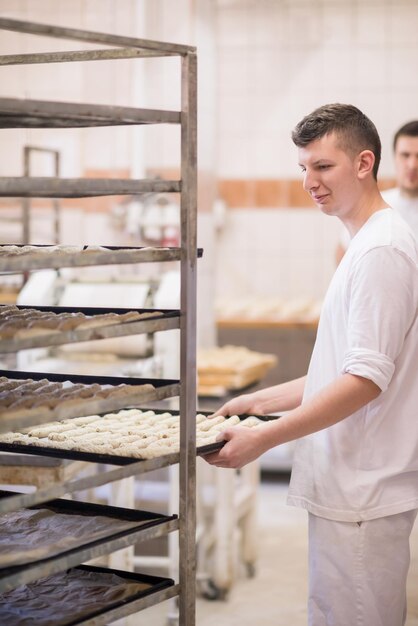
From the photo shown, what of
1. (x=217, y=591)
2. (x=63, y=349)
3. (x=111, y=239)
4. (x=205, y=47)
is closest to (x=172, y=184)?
(x=63, y=349)

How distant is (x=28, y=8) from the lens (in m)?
6.39

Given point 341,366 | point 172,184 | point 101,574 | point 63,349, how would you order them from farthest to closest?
1. point 63,349
2. point 341,366
3. point 101,574
4. point 172,184

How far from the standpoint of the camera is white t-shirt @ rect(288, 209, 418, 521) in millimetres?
1970

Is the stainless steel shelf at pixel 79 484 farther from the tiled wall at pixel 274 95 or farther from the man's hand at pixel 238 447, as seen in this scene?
the tiled wall at pixel 274 95

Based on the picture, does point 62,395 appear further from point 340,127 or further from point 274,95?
point 274,95

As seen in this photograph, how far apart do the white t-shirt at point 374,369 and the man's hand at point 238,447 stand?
0.75 ft

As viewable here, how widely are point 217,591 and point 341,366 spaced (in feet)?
7.19

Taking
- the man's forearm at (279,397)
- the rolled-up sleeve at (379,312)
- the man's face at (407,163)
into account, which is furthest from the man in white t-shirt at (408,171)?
the rolled-up sleeve at (379,312)

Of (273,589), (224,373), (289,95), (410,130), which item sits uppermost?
(289,95)

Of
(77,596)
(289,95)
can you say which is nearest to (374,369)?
(77,596)

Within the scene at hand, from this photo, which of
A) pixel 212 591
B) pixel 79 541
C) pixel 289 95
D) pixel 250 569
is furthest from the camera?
pixel 289 95

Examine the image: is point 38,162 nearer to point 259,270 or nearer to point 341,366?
point 259,270

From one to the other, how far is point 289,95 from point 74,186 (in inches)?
217

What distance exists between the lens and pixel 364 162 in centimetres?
208
